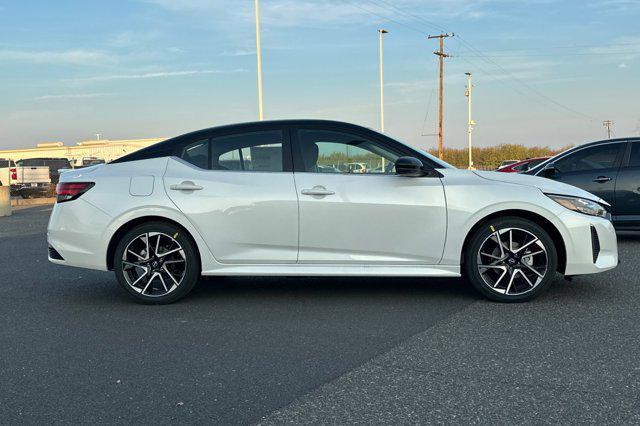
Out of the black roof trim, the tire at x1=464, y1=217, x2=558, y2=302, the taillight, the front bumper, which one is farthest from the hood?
the taillight

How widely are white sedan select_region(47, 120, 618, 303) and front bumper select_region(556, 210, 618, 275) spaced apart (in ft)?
0.04

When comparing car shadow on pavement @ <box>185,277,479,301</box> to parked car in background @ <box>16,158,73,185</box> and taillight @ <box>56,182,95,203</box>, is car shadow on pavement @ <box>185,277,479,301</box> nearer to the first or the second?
taillight @ <box>56,182,95,203</box>

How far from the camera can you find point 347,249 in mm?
5422

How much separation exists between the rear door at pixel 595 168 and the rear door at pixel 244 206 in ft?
18.3

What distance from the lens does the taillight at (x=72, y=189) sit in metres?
5.63

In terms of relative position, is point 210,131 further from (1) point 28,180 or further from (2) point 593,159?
(1) point 28,180

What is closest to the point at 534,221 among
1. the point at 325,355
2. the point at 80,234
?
the point at 325,355

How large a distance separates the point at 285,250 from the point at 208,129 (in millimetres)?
1416

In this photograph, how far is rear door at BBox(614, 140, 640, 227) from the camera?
8.88 metres

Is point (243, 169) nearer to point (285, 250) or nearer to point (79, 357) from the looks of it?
point (285, 250)

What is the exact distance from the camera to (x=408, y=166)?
5.28m

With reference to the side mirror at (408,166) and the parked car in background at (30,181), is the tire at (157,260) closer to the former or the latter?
the side mirror at (408,166)

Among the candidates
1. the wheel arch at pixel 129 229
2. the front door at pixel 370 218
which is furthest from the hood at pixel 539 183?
the wheel arch at pixel 129 229

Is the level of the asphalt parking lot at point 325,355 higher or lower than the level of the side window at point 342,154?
lower
